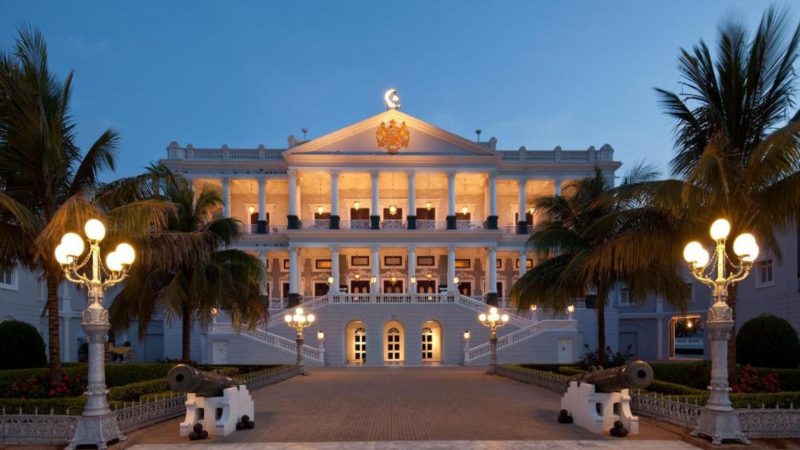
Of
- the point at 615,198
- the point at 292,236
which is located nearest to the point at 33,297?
the point at 292,236

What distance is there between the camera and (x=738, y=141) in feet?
46.6

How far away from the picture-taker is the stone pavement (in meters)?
11.7

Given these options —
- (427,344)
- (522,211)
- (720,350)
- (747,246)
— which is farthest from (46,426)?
(522,211)

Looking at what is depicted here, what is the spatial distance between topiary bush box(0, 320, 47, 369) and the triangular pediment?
25151 millimetres

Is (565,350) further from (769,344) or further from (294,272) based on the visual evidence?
(294,272)

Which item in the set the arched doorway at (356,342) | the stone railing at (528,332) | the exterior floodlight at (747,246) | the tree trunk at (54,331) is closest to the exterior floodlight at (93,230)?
the tree trunk at (54,331)

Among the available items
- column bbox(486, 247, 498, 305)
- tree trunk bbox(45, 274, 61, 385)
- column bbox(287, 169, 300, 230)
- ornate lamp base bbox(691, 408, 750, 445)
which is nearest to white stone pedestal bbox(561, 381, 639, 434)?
ornate lamp base bbox(691, 408, 750, 445)

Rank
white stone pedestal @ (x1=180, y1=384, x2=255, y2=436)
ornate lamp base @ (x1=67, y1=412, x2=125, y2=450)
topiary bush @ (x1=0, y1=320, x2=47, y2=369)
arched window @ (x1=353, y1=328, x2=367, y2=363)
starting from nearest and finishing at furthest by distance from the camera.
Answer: ornate lamp base @ (x1=67, y1=412, x2=125, y2=450)
white stone pedestal @ (x1=180, y1=384, x2=255, y2=436)
topiary bush @ (x1=0, y1=320, x2=47, y2=369)
arched window @ (x1=353, y1=328, x2=367, y2=363)

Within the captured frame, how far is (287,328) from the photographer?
35.7m

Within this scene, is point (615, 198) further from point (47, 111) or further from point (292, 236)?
point (292, 236)

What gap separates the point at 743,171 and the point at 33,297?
99.7 feet

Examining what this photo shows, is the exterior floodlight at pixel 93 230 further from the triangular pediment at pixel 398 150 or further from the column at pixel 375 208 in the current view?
the triangular pediment at pixel 398 150

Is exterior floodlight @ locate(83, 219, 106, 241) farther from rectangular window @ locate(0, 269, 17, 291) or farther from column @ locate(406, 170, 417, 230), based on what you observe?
column @ locate(406, 170, 417, 230)

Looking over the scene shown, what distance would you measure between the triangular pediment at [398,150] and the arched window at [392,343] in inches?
508
